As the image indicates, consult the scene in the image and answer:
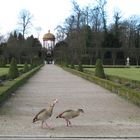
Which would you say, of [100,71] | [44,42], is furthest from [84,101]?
[44,42]

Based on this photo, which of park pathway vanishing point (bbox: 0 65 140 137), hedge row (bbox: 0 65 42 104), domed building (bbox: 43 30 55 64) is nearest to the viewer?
park pathway vanishing point (bbox: 0 65 140 137)

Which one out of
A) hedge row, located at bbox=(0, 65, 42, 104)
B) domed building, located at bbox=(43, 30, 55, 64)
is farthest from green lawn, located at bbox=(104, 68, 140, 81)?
domed building, located at bbox=(43, 30, 55, 64)

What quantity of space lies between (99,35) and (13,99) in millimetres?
75430

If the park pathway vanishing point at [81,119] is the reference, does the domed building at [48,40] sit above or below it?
above

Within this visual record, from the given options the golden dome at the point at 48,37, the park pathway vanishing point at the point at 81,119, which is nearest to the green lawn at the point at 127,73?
the park pathway vanishing point at the point at 81,119

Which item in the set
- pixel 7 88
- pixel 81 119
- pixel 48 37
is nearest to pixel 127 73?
pixel 7 88

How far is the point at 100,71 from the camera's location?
30875mm

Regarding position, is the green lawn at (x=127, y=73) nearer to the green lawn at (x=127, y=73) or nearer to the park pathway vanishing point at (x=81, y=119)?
the green lawn at (x=127, y=73)

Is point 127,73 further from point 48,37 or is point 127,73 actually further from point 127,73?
point 48,37

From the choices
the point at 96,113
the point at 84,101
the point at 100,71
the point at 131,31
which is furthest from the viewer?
the point at 131,31

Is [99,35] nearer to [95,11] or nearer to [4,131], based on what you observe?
[95,11]

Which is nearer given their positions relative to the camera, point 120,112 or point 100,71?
point 120,112

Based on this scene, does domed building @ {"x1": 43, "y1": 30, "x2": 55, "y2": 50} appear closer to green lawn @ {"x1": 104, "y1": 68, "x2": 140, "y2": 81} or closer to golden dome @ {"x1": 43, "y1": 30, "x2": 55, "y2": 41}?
golden dome @ {"x1": 43, "y1": 30, "x2": 55, "y2": 41}

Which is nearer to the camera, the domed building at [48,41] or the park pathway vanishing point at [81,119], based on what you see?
the park pathway vanishing point at [81,119]
